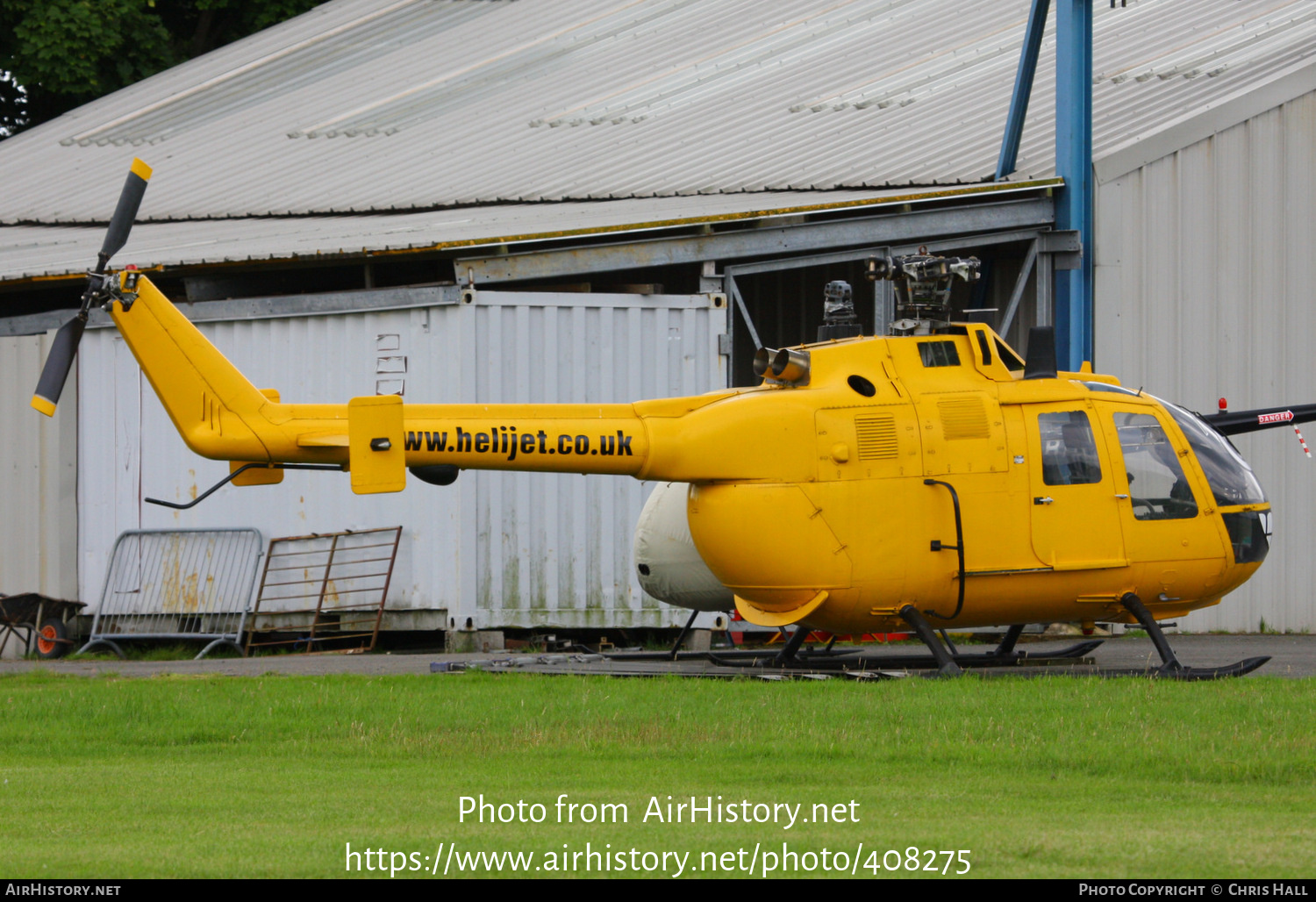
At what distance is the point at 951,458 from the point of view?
1421 cm

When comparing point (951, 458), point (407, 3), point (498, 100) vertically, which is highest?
point (407, 3)

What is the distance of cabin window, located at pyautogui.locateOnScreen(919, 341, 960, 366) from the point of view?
14.6 meters

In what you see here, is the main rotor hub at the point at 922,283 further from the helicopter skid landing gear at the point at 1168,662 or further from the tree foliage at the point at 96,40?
A: the tree foliage at the point at 96,40

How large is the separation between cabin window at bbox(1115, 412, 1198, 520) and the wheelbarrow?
12813 millimetres

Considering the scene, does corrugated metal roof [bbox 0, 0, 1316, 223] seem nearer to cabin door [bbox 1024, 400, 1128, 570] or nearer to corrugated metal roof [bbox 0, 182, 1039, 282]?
corrugated metal roof [bbox 0, 182, 1039, 282]

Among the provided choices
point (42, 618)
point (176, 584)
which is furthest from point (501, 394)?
point (42, 618)

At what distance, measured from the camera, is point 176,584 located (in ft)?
66.2

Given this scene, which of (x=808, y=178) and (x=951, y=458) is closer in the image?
(x=951, y=458)

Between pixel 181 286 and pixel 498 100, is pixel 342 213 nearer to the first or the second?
pixel 181 286

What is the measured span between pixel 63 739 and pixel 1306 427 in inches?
649

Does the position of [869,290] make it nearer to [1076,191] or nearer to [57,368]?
[1076,191]

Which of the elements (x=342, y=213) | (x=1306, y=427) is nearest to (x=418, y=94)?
(x=342, y=213)

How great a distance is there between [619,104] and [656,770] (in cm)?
2009

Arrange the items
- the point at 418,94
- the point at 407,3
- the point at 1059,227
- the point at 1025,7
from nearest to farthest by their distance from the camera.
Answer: the point at 1059,227, the point at 1025,7, the point at 418,94, the point at 407,3
